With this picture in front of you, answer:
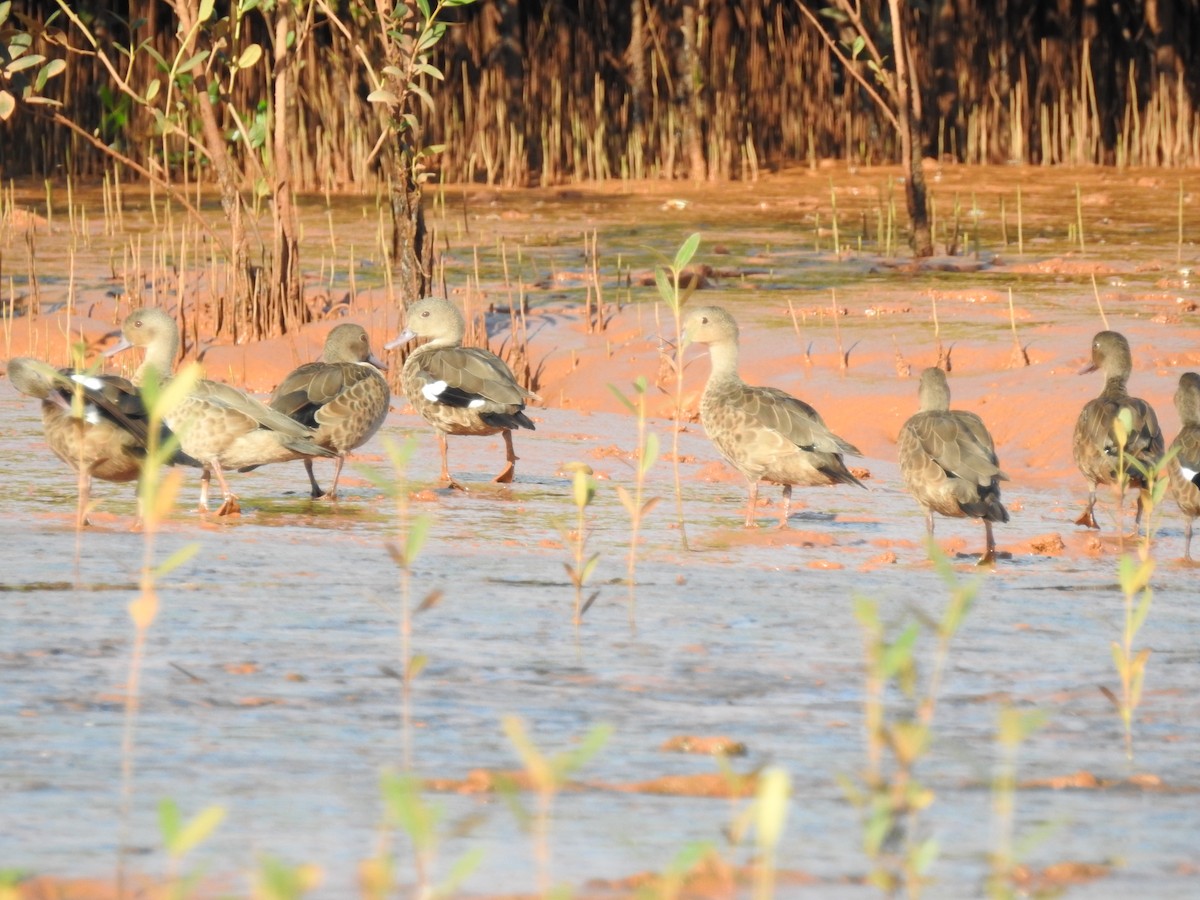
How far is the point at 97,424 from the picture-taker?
20.3 feet

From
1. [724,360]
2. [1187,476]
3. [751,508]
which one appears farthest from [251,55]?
[1187,476]

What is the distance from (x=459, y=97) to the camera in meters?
21.7

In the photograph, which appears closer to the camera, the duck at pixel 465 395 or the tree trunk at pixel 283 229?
the duck at pixel 465 395

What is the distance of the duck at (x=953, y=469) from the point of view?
21.0 feet

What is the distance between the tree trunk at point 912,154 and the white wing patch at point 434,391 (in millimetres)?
6087

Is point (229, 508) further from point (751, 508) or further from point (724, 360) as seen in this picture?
point (724, 360)

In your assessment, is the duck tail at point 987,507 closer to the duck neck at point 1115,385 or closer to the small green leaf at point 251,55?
the duck neck at point 1115,385

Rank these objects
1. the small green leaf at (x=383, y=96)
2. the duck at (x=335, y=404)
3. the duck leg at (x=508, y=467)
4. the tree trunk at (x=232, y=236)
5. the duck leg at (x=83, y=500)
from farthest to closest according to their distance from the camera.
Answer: the tree trunk at (x=232, y=236), the small green leaf at (x=383, y=96), the duck leg at (x=508, y=467), the duck at (x=335, y=404), the duck leg at (x=83, y=500)

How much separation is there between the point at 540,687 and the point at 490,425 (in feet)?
13.0

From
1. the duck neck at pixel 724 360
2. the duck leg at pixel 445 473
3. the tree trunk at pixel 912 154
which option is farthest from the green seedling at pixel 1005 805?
the tree trunk at pixel 912 154

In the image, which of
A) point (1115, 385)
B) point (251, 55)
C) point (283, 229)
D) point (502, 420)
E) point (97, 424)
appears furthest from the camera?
point (283, 229)

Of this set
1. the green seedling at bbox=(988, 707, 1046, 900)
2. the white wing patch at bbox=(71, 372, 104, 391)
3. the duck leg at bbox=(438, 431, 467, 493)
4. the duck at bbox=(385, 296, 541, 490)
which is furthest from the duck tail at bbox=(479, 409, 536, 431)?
the green seedling at bbox=(988, 707, 1046, 900)

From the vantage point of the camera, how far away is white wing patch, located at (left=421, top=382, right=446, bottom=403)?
8.00 meters

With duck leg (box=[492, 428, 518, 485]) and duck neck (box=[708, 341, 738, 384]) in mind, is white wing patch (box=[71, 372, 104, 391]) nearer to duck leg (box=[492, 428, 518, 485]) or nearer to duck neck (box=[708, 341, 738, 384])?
duck leg (box=[492, 428, 518, 485])
